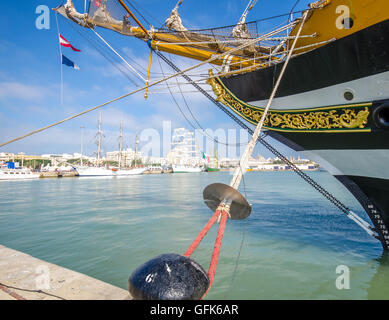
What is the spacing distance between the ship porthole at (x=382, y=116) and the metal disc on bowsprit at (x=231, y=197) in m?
3.08

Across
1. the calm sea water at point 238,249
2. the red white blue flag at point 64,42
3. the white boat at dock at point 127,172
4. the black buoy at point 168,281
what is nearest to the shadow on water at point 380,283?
the calm sea water at point 238,249

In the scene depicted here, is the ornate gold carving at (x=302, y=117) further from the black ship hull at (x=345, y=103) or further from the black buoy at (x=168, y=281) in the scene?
the black buoy at (x=168, y=281)

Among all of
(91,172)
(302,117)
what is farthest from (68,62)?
(91,172)

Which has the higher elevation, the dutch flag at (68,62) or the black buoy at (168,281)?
the dutch flag at (68,62)

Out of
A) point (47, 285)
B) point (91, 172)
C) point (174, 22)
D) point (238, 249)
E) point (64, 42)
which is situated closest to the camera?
point (47, 285)

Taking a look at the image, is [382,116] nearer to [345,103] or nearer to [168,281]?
[345,103]

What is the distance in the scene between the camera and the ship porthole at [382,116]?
376cm

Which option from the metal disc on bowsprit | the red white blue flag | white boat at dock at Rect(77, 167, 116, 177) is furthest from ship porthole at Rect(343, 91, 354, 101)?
white boat at dock at Rect(77, 167, 116, 177)

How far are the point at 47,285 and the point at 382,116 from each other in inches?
207

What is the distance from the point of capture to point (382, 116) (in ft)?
12.5
